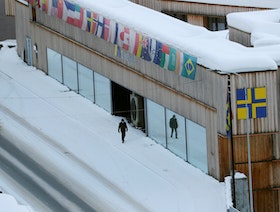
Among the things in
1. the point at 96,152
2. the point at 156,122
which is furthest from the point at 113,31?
the point at 96,152

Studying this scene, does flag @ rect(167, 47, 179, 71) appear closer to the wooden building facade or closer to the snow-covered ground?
the wooden building facade

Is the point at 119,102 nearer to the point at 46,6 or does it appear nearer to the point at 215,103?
the point at 46,6

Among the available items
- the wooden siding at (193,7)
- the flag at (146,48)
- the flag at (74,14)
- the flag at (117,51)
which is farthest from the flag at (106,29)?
the wooden siding at (193,7)

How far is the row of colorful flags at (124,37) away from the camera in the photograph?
63.2 metres

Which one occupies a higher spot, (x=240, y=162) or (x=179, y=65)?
(x=179, y=65)

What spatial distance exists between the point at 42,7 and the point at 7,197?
1314 inches

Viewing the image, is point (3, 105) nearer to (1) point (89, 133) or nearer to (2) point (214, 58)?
(1) point (89, 133)

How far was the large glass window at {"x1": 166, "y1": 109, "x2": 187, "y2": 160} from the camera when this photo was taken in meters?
65.6

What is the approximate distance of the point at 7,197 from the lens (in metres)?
51.2

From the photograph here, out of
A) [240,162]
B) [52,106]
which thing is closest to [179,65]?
[240,162]

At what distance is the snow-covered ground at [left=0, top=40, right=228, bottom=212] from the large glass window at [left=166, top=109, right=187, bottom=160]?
522 mm

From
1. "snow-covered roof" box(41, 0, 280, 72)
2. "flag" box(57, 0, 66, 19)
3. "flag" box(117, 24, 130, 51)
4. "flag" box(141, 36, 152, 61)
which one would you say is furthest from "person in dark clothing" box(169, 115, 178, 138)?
"flag" box(57, 0, 66, 19)

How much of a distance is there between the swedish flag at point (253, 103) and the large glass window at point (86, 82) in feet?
71.8

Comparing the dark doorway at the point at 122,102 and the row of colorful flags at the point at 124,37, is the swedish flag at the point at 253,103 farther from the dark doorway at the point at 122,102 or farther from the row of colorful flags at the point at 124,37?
the dark doorway at the point at 122,102
